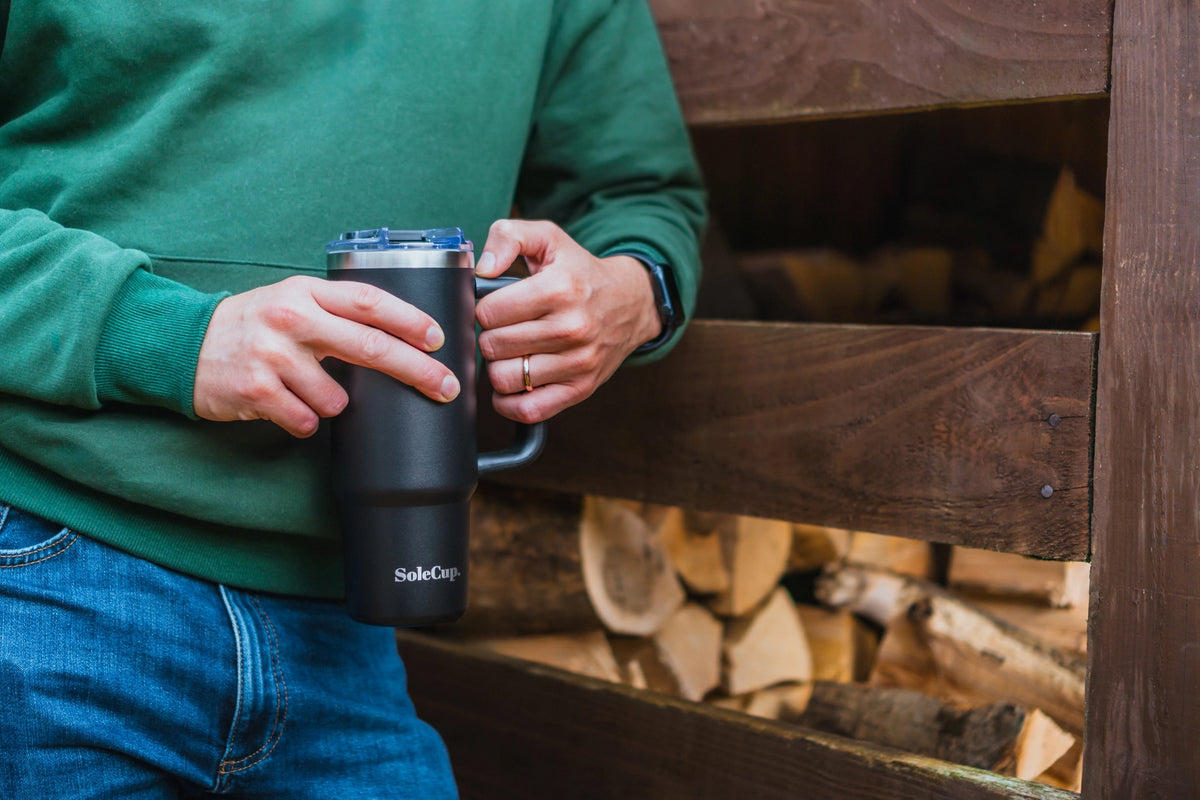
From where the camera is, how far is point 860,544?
179cm

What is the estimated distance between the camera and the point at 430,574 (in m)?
0.81

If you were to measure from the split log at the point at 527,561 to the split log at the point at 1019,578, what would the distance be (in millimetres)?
581

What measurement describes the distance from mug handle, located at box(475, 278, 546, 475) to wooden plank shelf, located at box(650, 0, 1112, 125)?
18.6 inches

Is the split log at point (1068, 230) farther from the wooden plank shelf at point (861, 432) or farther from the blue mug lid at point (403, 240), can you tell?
the blue mug lid at point (403, 240)

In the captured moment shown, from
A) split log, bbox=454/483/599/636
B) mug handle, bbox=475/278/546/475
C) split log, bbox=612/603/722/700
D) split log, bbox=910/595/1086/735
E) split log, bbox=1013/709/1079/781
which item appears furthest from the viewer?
split log, bbox=612/603/722/700

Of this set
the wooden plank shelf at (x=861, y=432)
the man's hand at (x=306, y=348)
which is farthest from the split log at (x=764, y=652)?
the man's hand at (x=306, y=348)

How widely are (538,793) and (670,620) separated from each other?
35cm

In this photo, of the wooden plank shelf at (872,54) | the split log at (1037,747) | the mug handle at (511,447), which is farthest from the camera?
the split log at (1037,747)

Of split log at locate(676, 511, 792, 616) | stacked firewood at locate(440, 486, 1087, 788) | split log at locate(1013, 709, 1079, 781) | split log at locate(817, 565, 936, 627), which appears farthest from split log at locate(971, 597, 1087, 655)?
split log at locate(676, 511, 792, 616)

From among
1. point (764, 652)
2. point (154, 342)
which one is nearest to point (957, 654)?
point (764, 652)

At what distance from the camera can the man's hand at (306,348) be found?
2.46 ft

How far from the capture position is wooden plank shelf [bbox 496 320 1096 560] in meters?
1.01

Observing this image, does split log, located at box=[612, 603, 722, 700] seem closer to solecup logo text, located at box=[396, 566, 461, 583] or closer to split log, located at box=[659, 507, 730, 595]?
split log, located at box=[659, 507, 730, 595]

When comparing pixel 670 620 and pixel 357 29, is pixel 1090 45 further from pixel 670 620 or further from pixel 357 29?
pixel 670 620
